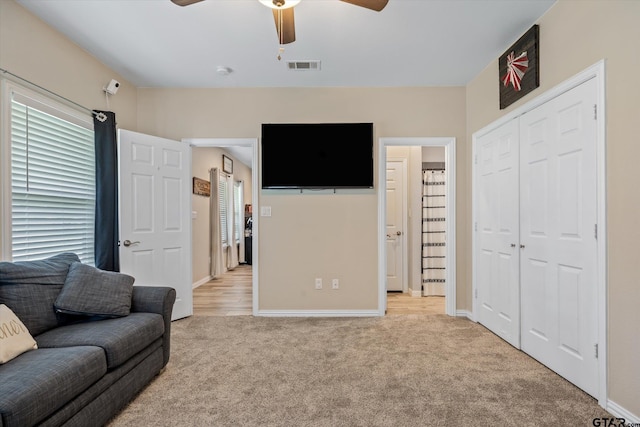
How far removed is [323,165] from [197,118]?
1.63 metres

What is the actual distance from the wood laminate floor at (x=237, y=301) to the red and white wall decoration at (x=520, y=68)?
2.56 meters

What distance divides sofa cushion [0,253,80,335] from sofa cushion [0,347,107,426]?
0.36 metres

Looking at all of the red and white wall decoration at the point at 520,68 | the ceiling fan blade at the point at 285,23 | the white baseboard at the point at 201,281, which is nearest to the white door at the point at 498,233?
the red and white wall decoration at the point at 520,68

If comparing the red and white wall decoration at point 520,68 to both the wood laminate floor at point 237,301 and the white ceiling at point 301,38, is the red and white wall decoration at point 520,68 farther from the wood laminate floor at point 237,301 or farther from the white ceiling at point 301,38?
the wood laminate floor at point 237,301

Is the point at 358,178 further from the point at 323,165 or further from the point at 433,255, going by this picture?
the point at 433,255

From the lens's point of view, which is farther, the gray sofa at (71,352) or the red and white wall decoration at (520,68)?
the red and white wall decoration at (520,68)

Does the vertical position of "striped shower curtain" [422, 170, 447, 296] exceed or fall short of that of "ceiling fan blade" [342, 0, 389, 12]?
it falls short

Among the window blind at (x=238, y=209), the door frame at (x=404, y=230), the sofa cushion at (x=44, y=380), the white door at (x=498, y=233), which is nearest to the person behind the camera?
the sofa cushion at (x=44, y=380)

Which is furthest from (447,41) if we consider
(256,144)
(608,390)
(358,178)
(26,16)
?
(26,16)

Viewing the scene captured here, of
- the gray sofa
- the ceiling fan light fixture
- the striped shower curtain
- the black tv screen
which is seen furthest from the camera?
the striped shower curtain

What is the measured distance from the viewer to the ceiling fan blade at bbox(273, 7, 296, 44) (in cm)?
196

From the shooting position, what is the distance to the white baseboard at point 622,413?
1780 millimetres

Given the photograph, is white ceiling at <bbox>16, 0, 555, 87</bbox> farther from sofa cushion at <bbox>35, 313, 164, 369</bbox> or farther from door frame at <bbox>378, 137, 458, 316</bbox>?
sofa cushion at <bbox>35, 313, 164, 369</bbox>

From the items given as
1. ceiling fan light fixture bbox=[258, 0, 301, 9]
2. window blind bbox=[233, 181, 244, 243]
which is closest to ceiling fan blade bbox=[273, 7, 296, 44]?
ceiling fan light fixture bbox=[258, 0, 301, 9]
